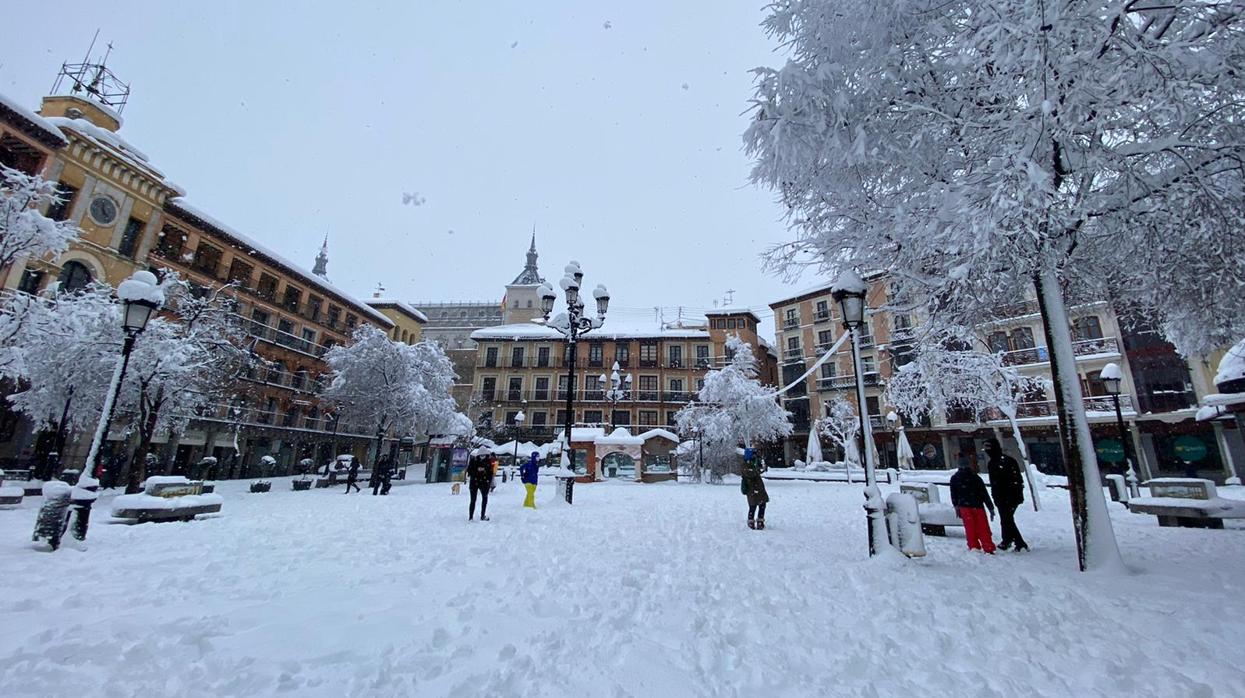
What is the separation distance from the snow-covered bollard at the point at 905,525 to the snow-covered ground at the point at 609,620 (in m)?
0.24

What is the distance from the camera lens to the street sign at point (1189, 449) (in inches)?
953

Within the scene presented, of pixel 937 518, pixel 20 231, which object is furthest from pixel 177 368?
pixel 937 518

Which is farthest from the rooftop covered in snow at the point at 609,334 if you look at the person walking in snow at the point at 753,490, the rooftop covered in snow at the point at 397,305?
the person walking in snow at the point at 753,490

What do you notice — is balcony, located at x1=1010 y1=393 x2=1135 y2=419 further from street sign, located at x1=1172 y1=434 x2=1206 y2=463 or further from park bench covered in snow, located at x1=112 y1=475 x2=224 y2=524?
park bench covered in snow, located at x1=112 y1=475 x2=224 y2=524

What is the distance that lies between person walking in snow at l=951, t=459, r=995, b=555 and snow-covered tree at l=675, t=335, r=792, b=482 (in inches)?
761

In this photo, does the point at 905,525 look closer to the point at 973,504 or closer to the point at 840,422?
the point at 973,504

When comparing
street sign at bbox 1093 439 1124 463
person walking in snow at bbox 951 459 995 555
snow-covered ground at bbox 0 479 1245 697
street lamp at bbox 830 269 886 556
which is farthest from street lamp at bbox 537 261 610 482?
street sign at bbox 1093 439 1124 463

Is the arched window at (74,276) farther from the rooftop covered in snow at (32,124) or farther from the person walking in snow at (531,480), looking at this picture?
the person walking in snow at (531,480)

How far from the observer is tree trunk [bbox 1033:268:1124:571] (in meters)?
5.19

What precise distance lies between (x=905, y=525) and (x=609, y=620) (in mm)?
4258

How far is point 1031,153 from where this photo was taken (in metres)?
4.56

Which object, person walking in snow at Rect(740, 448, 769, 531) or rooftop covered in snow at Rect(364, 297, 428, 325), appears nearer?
person walking in snow at Rect(740, 448, 769, 531)

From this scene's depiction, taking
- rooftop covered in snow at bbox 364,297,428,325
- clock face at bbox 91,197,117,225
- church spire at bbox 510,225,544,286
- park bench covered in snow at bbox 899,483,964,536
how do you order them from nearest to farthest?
park bench covered in snow at bbox 899,483,964,536 < clock face at bbox 91,197,117,225 < rooftop covered in snow at bbox 364,297,428,325 < church spire at bbox 510,225,544,286

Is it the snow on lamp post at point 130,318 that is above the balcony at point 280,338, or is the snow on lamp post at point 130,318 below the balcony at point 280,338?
below
